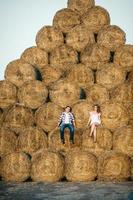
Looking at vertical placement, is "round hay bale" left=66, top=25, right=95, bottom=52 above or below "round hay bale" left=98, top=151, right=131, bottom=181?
above

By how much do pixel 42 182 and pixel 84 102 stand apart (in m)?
3.05

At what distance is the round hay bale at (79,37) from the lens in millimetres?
13750

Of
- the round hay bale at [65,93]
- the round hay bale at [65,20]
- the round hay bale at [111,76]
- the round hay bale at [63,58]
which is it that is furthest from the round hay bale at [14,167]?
the round hay bale at [65,20]

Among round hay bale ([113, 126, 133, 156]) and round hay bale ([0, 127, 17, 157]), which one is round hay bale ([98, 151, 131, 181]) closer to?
round hay bale ([113, 126, 133, 156])

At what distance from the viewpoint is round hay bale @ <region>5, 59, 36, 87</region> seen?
12922mm

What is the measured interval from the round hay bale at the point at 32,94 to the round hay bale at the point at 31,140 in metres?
1.03

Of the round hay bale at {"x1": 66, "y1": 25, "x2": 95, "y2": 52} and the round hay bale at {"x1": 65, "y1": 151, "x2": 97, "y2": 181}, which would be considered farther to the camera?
the round hay bale at {"x1": 66, "y1": 25, "x2": 95, "y2": 52}

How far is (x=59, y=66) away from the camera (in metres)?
13.6

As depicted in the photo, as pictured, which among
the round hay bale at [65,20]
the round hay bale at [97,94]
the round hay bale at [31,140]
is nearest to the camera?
the round hay bale at [31,140]

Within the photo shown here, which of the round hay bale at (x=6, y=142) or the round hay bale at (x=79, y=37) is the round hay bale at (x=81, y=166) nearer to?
the round hay bale at (x=6, y=142)

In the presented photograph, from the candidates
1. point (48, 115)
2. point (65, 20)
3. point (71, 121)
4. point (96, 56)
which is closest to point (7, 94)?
point (48, 115)

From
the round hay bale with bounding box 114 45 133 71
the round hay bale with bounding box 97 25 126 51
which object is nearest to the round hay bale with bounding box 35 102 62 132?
the round hay bale with bounding box 114 45 133 71

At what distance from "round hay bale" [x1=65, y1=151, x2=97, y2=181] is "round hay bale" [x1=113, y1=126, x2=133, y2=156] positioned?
1.00 meters

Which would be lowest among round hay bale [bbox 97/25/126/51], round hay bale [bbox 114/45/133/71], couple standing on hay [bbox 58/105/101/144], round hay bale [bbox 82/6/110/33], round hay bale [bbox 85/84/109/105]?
couple standing on hay [bbox 58/105/101/144]
